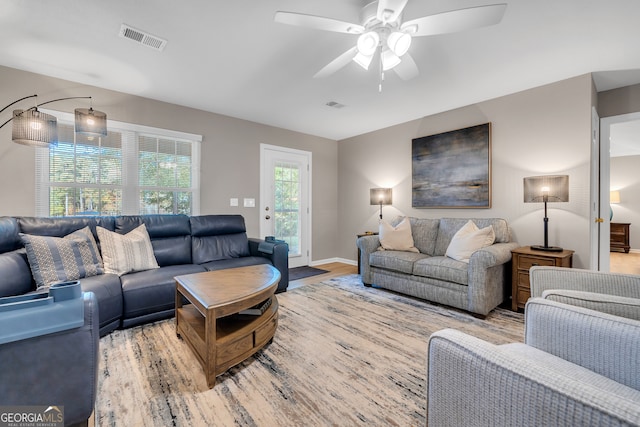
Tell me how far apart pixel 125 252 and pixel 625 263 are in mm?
8482

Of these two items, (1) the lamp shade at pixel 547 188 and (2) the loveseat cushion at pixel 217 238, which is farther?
(2) the loveseat cushion at pixel 217 238

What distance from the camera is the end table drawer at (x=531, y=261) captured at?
2.61m

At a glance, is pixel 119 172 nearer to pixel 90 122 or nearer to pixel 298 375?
pixel 90 122

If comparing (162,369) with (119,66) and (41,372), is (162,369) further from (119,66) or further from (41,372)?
(119,66)

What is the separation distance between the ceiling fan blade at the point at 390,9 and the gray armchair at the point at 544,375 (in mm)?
1709

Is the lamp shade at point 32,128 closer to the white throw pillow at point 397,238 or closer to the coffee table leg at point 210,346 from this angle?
the coffee table leg at point 210,346

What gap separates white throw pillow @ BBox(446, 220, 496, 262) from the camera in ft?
9.68

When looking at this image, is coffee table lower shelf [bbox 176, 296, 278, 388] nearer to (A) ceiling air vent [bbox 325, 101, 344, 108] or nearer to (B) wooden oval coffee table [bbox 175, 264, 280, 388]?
(B) wooden oval coffee table [bbox 175, 264, 280, 388]

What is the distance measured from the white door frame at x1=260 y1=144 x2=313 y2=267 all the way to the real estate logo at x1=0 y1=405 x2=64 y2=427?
3507 mm

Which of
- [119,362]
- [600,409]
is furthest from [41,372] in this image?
[600,409]

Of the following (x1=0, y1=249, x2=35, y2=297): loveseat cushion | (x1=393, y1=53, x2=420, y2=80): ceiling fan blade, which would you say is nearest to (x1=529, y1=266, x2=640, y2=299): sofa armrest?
(x1=393, y1=53, x2=420, y2=80): ceiling fan blade

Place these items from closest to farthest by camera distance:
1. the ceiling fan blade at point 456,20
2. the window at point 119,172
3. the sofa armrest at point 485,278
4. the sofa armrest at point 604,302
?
the sofa armrest at point 604,302
the ceiling fan blade at point 456,20
the sofa armrest at point 485,278
the window at point 119,172

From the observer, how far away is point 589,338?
3.16 feet

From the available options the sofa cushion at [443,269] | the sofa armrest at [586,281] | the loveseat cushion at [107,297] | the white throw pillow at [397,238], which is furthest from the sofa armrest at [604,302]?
the loveseat cushion at [107,297]
